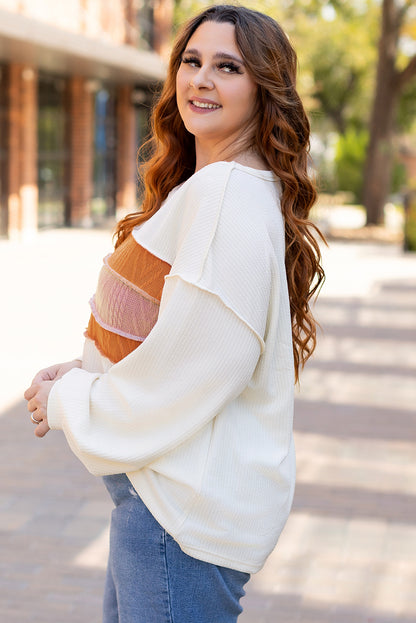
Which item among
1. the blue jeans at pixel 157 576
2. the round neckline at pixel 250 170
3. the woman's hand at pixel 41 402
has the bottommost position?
the blue jeans at pixel 157 576

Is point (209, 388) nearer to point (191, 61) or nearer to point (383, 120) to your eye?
point (191, 61)

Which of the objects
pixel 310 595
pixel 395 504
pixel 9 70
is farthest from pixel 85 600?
pixel 9 70

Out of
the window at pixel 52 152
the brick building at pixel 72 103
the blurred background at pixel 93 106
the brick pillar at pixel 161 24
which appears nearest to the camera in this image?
the brick building at pixel 72 103

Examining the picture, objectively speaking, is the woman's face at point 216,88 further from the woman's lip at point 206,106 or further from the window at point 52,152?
the window at point 52,152

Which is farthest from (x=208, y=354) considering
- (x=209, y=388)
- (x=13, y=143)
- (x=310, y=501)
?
(x=13, y=143)

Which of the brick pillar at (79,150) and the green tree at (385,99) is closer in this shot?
the brick pillar at (79,150)

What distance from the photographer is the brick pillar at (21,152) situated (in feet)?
56.4

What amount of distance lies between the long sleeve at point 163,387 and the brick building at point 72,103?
12638 millimetres

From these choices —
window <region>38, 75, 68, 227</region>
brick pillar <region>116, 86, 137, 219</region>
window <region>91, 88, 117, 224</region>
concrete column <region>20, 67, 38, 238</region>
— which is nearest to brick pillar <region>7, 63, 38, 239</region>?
concrete column <region>20, 67, 38, 238</region>

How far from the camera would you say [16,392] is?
6.91 metres

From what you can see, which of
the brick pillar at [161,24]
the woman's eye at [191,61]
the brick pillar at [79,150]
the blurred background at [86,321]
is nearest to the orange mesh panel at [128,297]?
the woman's eye at [191,61]

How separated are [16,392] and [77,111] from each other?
14.9m

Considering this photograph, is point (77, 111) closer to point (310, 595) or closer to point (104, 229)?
point (104, 229)

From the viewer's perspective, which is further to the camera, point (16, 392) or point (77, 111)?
point (77, 111)
